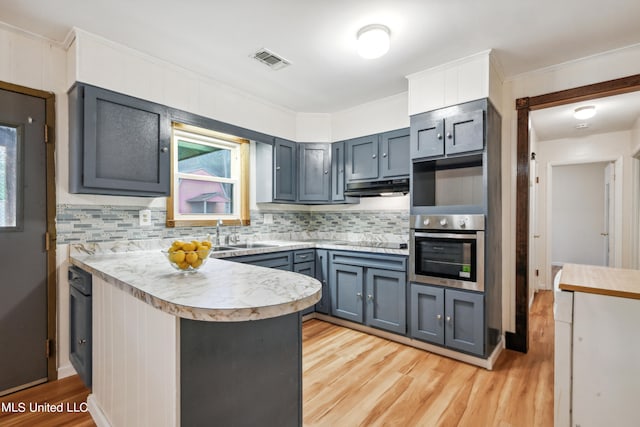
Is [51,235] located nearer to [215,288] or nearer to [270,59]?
[215,288]

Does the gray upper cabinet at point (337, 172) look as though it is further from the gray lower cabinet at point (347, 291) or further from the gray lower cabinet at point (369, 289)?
the gray lower cabinet at point (347, 291)

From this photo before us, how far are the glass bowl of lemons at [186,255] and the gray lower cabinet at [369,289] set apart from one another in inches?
73.0

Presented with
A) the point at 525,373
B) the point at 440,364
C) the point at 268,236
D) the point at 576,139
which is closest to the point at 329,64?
the point at 268,236

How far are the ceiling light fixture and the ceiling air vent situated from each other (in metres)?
3.32

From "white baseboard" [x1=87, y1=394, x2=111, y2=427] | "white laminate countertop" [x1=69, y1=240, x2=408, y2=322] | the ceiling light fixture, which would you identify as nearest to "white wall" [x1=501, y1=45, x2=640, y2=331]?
the ceiling light fixture

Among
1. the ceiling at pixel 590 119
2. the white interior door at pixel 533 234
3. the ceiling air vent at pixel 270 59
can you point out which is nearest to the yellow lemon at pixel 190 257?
the ceiling air vent at pixel 270 59

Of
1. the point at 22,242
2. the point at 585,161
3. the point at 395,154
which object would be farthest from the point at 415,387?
the point at 585,161

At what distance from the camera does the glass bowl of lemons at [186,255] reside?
1.46 metres

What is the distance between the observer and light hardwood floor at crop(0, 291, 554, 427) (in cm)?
179

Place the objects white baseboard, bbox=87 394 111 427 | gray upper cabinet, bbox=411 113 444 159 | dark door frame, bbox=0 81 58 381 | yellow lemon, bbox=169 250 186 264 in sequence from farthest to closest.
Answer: gray upper cabinet, bbox=411 113 444 159 → dark door frame, bbox=0 81 58 381 → white baseboard, bbox=87 394 111 427 → yellow lemon, bbox=169 250 186 264

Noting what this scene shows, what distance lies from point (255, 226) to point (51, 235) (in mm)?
1831

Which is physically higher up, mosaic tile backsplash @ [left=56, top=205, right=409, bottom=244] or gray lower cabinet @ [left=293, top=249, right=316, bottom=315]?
mosaic tile backsplash @ [left=56, top=205, right=409, bottom=244]

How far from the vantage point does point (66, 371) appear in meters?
2.25

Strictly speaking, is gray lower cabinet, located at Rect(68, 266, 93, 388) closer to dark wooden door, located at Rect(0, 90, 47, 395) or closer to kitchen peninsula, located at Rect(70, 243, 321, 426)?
dark wooden door, located at Rect(0, 90, 47, 395)
